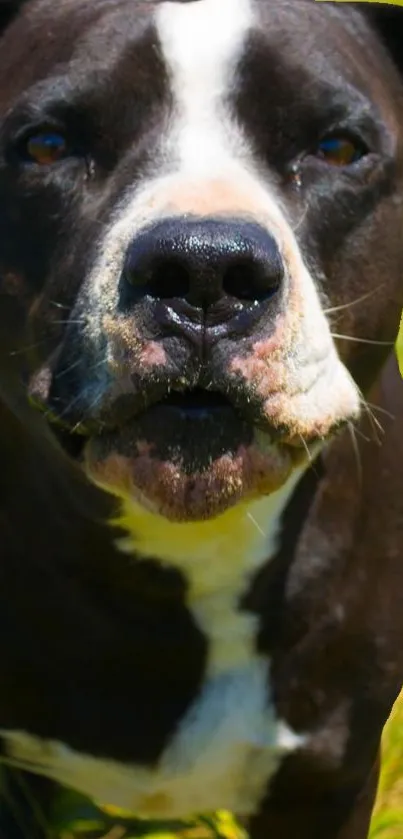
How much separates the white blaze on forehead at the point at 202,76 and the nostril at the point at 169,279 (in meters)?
0.21

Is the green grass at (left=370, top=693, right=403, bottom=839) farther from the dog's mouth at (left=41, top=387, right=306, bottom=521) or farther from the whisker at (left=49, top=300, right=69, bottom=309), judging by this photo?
the whisker at (left=49, top=300, right=69, bottom=309)

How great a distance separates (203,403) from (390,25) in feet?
2.34

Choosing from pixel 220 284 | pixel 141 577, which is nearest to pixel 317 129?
pixel 220 284

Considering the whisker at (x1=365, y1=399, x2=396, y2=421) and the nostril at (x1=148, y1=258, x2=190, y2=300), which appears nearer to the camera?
the nostril at (x1=148, y1=258, x2=190, y2=300)

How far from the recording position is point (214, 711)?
212 centimetres

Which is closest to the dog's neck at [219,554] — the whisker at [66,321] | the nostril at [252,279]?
the whisker at [66,321]

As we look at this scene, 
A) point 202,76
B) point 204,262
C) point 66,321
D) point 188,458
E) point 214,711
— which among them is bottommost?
point 214,711

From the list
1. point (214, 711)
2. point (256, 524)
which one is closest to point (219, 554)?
point (256, 524)

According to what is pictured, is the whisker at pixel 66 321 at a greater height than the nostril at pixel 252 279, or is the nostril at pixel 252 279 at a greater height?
the nostril at pixel 252 279

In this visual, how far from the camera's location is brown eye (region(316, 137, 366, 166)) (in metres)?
1.82

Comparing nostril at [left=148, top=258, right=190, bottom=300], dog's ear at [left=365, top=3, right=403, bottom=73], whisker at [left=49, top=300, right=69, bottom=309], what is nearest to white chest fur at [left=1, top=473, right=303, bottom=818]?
whisker at [left=49, top=300, right=69, bottom=309]

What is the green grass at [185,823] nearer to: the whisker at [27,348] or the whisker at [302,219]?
the whisker at [27,348]

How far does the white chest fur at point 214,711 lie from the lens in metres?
1.97

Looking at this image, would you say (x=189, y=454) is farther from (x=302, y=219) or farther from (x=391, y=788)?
(x=391, y=788)
